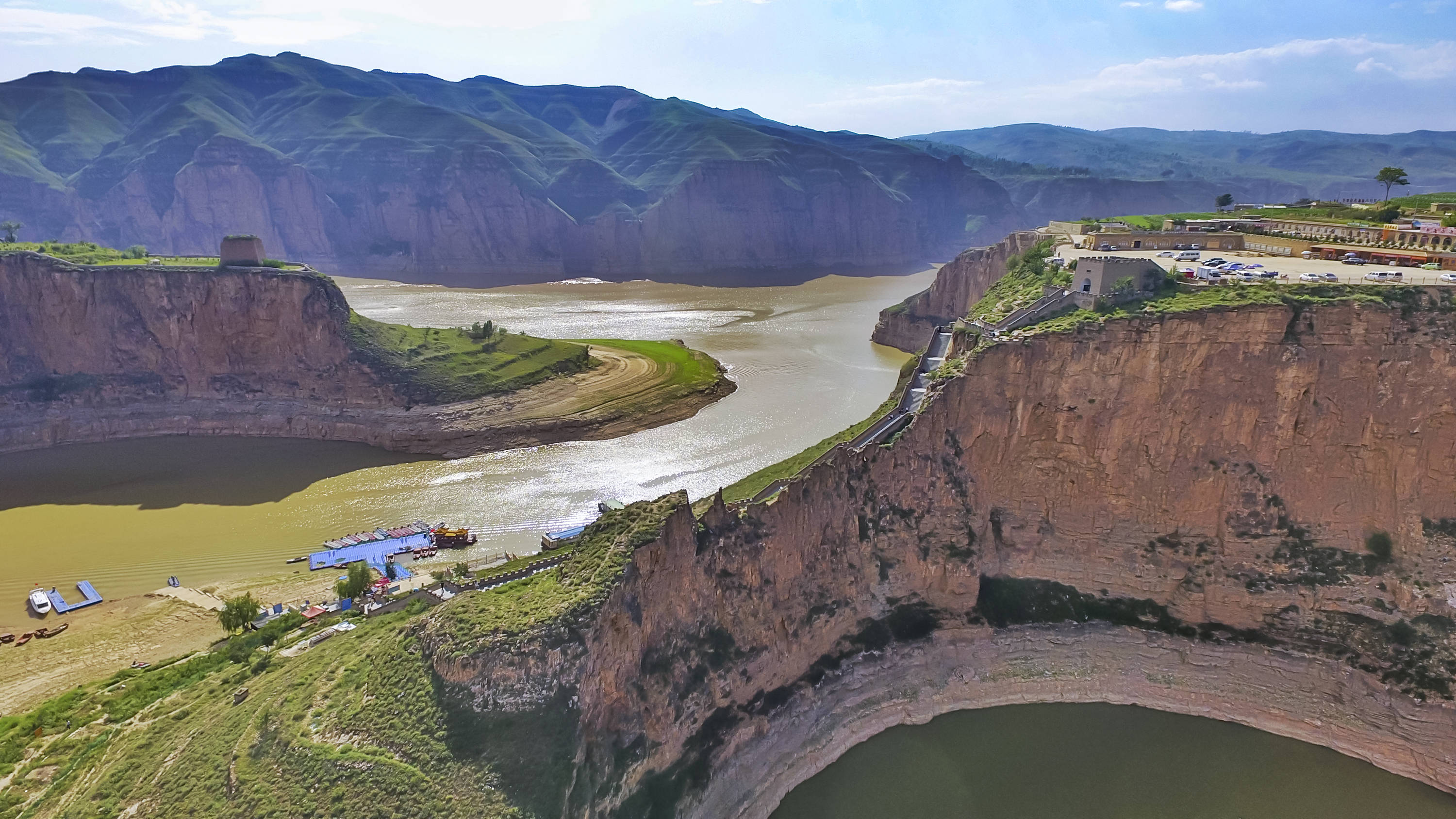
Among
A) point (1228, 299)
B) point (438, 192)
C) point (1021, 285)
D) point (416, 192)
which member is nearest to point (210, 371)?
point (1021, 285)

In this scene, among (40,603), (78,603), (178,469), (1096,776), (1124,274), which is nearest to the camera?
(1096,776)

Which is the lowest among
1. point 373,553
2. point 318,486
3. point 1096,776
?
point 1096,776

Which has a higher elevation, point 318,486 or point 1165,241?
point 1165,241

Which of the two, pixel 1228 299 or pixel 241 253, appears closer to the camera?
pixel 1228 299

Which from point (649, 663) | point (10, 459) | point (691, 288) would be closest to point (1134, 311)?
point (649, 663)

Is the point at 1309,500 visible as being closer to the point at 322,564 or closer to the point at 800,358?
the point at 322,564

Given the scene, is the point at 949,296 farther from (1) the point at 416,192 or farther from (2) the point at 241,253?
(1) the point at 416,192
